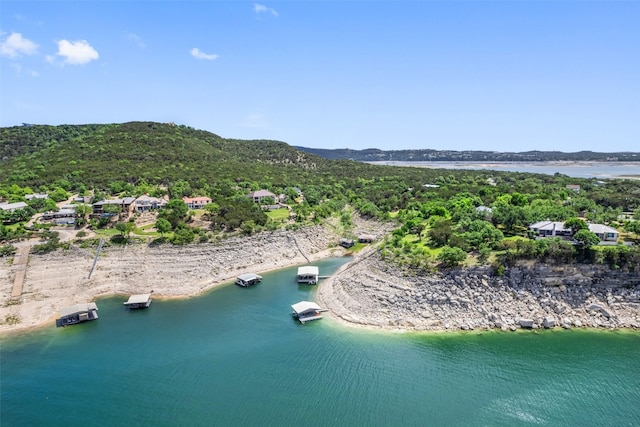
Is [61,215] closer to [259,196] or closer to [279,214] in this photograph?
[259,196]

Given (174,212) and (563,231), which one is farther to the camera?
(174,212)

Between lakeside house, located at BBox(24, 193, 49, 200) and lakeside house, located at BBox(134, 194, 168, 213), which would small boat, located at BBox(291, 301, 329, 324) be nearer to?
lakeside house, located at BBox(134, 194, 168, 213)

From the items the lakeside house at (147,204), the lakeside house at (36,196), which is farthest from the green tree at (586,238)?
the lakeside house at (36,196)

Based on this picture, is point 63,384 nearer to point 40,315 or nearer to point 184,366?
point 184,366

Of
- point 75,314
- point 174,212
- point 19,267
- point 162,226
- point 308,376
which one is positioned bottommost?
point 308,376

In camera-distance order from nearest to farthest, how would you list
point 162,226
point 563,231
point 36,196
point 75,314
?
point 75,314 → point 563,231 → point 162,226 → point 36,196

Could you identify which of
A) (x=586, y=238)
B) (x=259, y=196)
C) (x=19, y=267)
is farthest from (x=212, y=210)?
(x=586, y=238)
